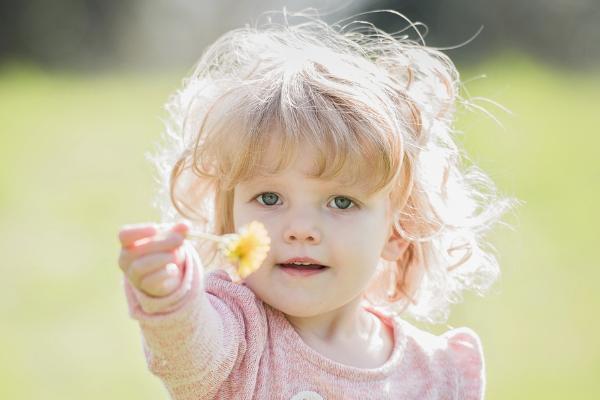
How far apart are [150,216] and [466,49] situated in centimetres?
456

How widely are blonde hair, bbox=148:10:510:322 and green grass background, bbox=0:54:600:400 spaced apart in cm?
57

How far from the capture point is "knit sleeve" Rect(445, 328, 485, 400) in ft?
7.52

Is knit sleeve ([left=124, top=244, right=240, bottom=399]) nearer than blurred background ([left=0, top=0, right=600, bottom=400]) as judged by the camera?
Yes

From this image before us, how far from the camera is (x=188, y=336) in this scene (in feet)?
5.69

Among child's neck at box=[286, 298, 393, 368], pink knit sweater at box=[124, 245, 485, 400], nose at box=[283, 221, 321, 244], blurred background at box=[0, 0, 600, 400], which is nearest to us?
pink knit sweater at box=[124, 245, 485, 400]

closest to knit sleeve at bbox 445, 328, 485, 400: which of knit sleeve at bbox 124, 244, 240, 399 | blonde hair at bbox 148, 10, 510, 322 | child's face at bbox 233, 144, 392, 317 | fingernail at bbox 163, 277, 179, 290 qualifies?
blonde hair at bbox 148, 10, 510, 322

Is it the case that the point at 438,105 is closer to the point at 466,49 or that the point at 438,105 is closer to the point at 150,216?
the point at 150,216

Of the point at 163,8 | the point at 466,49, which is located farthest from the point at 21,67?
the point at 466,49

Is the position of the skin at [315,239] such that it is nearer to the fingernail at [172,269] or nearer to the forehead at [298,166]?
the forehead at [298,166]

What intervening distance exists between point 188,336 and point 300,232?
1.04 feet

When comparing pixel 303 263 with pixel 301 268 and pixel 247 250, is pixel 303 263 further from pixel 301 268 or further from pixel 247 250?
pixel 247 250

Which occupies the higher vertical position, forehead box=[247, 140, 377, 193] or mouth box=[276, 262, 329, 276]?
forehead box=[247, 140, 377, 193]

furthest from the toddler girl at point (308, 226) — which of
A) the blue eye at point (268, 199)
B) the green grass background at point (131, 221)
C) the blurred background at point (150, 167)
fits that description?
the green grass background at point (131, 221)

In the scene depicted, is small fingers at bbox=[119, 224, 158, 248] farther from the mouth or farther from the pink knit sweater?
the mouth
